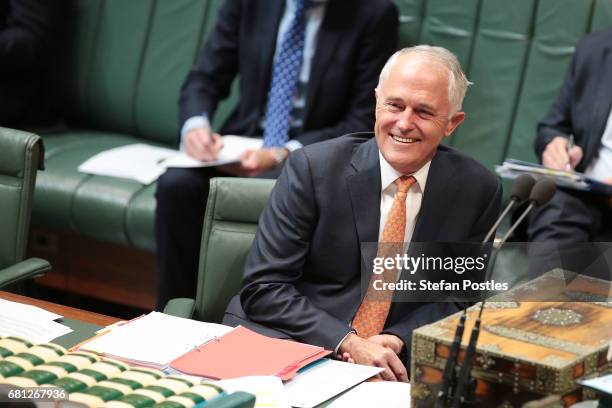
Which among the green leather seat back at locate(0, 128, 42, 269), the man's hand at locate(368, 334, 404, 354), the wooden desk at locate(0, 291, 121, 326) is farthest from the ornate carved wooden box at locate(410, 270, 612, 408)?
the green leather seat back at locate(0, 128, 42, 269)

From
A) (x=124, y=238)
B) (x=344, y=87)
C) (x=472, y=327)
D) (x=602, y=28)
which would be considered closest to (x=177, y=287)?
(x=124, y=238)

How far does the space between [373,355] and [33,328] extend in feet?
2.34

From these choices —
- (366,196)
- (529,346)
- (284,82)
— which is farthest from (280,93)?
(529,346)

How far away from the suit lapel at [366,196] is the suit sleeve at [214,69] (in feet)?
5.00

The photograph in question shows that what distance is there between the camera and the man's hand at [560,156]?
344cm

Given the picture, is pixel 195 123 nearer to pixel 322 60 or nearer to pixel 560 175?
pixel 322 60

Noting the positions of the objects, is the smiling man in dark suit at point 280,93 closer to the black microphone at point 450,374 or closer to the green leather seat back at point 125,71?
the green leather seat back at point 125,71

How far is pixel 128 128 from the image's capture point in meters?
4.59

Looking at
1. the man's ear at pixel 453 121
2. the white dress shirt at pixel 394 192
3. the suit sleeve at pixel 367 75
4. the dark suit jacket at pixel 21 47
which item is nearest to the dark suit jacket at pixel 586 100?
the suit sleeve at pixel 367 75

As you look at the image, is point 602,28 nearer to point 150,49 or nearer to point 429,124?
point 429,124

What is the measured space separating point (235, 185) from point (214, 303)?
12.0 inches

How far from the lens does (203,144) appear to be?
144 inches

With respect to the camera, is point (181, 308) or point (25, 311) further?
point (181, 308)

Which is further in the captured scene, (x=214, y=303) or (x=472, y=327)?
(x=214, y=303)
